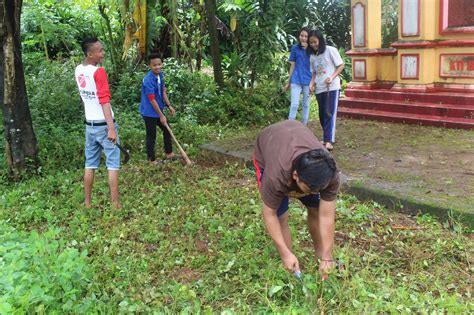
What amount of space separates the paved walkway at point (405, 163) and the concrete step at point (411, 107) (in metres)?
0.40

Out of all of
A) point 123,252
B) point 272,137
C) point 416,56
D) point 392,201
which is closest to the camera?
point 272,137

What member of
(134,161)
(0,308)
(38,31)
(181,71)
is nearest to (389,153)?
(134,161)

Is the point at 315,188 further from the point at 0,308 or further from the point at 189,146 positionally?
the point at 189,146

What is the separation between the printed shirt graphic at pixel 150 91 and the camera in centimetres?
630

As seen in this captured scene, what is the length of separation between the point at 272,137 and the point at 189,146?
444cm

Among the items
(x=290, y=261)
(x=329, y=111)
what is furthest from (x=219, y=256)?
(x=329, y=111)

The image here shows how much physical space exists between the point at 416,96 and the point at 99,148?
217 inches

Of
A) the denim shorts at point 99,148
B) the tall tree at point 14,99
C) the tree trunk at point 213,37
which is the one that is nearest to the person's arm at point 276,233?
the denim shorts at point 99,148

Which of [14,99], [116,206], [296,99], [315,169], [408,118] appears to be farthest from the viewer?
[408,118]

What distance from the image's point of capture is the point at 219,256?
375 cm

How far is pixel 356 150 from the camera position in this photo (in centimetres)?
645

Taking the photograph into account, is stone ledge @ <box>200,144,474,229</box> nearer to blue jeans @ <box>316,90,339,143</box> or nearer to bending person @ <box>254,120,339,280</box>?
blue jeans @ <box>316,90,339,143</box>

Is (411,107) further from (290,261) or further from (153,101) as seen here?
(290,261)

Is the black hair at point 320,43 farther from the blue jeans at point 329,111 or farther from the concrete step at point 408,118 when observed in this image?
the concrete step at point 408,118
